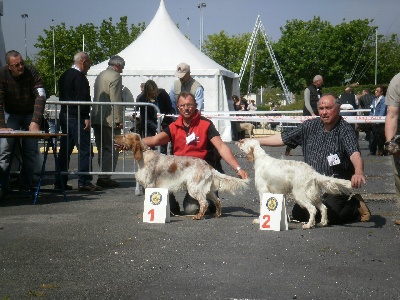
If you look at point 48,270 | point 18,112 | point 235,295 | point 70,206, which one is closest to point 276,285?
point 235,295

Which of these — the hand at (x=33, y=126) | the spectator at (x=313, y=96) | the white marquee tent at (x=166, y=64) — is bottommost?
the hand at (x=33, y=126)

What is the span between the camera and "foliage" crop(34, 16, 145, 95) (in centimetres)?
7112

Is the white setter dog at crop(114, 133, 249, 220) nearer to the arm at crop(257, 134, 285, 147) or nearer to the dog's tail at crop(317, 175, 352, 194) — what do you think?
the arm at crop(257, 134, 285, 147)

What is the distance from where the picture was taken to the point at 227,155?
9.28 m

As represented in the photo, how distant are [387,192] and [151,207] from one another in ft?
15.3

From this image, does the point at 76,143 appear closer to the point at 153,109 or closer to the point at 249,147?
the point at 153,109

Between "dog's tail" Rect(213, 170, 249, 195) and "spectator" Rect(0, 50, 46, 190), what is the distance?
2.91 metres

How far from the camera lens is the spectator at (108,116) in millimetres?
12656

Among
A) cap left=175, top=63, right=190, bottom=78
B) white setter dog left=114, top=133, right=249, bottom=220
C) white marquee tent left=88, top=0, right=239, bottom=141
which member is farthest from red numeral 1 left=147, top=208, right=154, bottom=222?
white marquee tent left=88, top=0, right=239, bottom=141

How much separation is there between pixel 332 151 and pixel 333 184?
1.70 feet

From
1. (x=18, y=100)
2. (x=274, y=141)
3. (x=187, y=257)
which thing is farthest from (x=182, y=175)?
(x=18, y=100)

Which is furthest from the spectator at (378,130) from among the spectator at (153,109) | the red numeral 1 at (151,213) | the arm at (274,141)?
the red numeral 1 at (151,213)

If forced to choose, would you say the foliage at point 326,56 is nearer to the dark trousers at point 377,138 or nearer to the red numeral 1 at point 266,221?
the dark trousers at point 377,138

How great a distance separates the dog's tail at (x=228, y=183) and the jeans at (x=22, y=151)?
3322 mm
